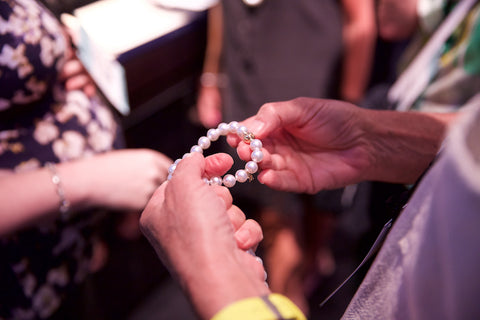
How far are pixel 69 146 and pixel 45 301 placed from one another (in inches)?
16.0

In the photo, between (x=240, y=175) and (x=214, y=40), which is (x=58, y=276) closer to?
(x=240, y=175)

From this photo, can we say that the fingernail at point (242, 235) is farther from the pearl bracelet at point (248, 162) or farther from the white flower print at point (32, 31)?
the white flower print at point (32, 31)

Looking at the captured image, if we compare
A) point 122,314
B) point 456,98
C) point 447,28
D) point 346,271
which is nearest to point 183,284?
point 456,98

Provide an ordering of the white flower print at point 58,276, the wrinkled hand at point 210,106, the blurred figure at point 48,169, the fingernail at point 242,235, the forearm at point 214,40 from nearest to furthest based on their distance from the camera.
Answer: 1. the fingernail at point 242,235
2. the blurred figure at point 48,169
3. the white flower print at point 58,276
4. the forearm at point 214,40
5. the wrinkled hand at point 210,106

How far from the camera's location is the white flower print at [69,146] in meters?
0.76

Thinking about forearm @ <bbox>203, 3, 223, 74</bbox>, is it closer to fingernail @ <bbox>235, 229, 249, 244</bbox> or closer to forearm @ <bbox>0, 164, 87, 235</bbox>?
forearm @ <bbox>0, 164, 87, 235</bbox>

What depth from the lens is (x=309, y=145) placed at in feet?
2.54

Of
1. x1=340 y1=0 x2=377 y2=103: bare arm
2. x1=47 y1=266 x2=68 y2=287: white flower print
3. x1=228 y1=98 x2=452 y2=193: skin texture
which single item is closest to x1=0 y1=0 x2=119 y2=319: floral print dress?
x1=47 y1=266 x2=68 y2=287: white flower print

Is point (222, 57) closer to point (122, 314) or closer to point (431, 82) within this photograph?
point (431, 82)

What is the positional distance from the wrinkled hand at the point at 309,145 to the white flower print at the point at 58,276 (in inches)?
22.9

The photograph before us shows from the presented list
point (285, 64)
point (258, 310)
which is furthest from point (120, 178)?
point (285, 64)

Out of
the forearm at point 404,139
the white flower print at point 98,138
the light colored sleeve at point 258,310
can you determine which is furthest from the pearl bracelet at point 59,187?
the forearm at point 404,139

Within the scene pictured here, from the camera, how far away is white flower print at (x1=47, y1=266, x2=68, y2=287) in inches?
29.7

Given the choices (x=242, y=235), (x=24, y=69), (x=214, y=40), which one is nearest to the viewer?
(x=242, y=235)
